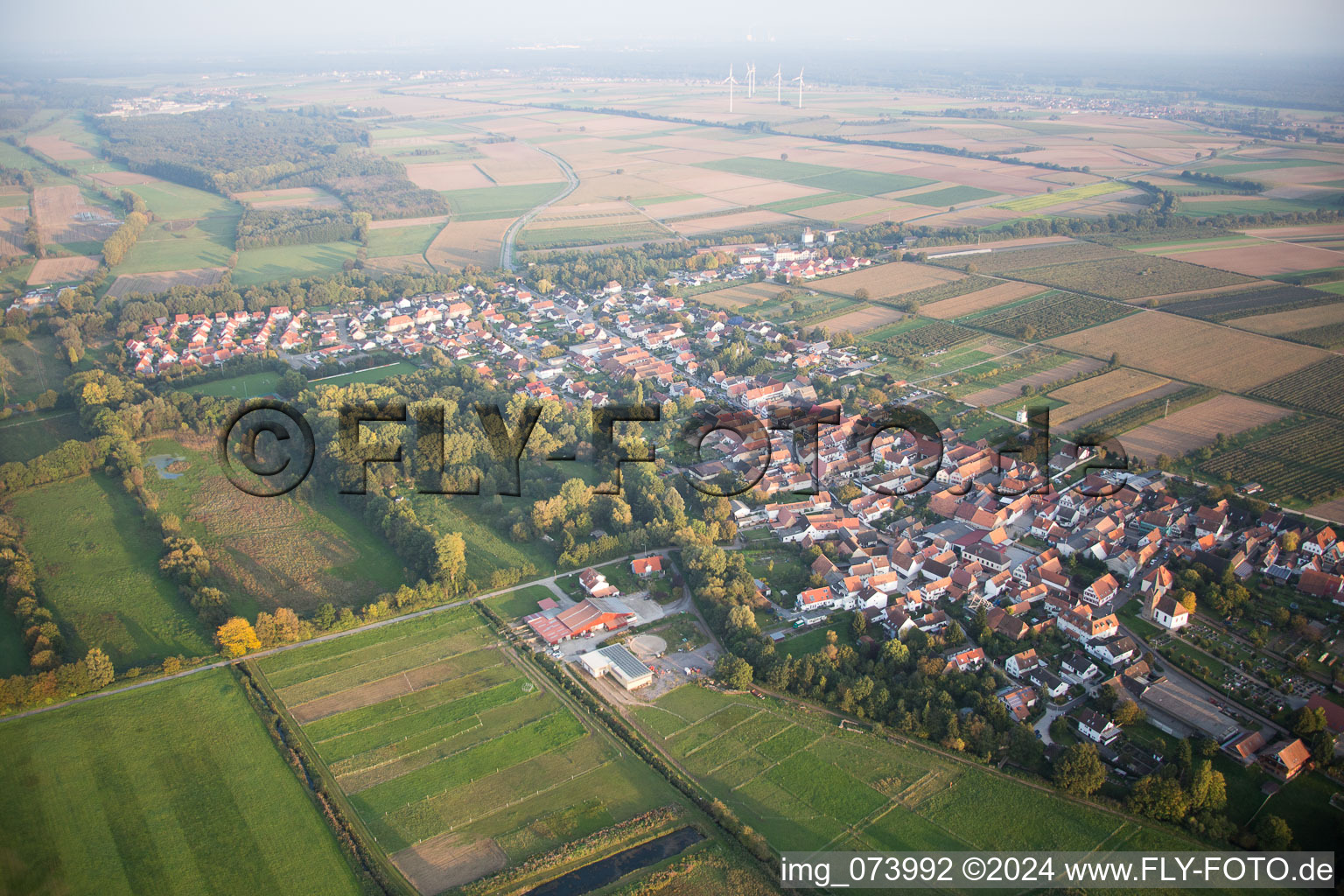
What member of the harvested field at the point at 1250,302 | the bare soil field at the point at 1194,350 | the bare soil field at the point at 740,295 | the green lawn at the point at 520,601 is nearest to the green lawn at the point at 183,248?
the bare soil field at the point at 740,295

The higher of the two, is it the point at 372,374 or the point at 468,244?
the point at 468,244

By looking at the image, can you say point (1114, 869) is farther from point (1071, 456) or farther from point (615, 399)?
point (615, 399)

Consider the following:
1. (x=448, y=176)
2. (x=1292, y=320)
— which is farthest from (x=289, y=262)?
(x=1292, y=320)

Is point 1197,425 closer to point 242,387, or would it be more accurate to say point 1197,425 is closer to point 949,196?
point 242,387

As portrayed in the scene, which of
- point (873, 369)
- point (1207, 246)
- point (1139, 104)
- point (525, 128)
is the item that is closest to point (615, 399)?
point (873, 369)

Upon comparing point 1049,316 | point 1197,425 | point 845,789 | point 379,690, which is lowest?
point 845,789

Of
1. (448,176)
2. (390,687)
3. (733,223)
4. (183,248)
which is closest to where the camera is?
(390,687)
